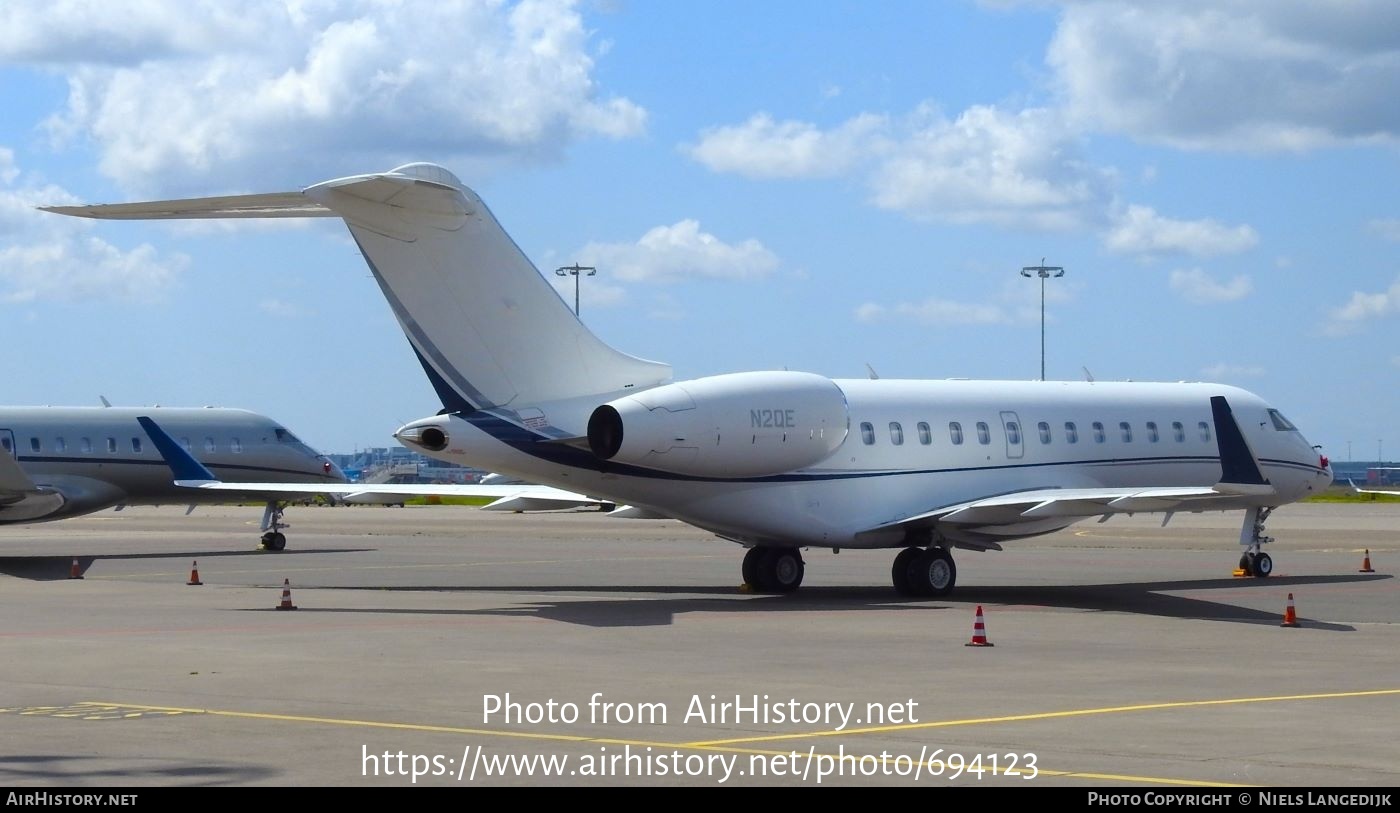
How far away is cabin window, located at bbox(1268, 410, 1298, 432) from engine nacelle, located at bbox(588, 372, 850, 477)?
10.4 m

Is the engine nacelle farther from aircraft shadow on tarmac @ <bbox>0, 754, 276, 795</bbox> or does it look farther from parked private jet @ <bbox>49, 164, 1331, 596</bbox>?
aircraft shadow on tarmac @ <bbox>0, 754, 276, 795</bbox>

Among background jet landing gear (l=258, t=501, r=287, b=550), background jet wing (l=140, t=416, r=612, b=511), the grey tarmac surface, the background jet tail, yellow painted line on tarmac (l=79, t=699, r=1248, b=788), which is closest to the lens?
yellow painted line on tarmac (l=79, t=699, r=1248, b=788)

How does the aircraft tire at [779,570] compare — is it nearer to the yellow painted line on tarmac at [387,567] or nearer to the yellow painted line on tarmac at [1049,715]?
the yellow painted line on tarmac at [387,567]

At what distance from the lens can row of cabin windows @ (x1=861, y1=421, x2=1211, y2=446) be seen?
26.8 metres

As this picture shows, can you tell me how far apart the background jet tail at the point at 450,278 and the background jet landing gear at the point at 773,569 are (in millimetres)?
4679

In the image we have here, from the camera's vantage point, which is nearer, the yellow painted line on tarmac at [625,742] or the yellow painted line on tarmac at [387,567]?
the yellow painted line on tarmac at [625,742]

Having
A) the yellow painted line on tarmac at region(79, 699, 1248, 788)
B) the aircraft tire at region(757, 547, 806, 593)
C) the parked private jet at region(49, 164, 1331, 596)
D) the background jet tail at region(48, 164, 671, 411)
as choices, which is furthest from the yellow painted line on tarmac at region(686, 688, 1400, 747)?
the aircraft tire at region(757, 547, 806, 593)

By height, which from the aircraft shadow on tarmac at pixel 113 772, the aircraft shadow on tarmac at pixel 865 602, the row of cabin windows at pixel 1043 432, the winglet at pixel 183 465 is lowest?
the aircraft shadow on tarmac at pixel 113 772

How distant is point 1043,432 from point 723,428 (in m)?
7.23

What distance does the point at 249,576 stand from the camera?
31.7 m

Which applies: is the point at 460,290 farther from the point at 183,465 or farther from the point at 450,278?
the point at 183,465

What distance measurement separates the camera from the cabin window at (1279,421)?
106 feet

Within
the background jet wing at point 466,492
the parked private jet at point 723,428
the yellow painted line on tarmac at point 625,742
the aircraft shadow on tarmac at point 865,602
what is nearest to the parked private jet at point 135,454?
the background jet wing at point 466,492

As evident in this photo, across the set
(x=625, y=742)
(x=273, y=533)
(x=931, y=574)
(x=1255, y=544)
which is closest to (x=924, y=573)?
(x=931, y=574)
